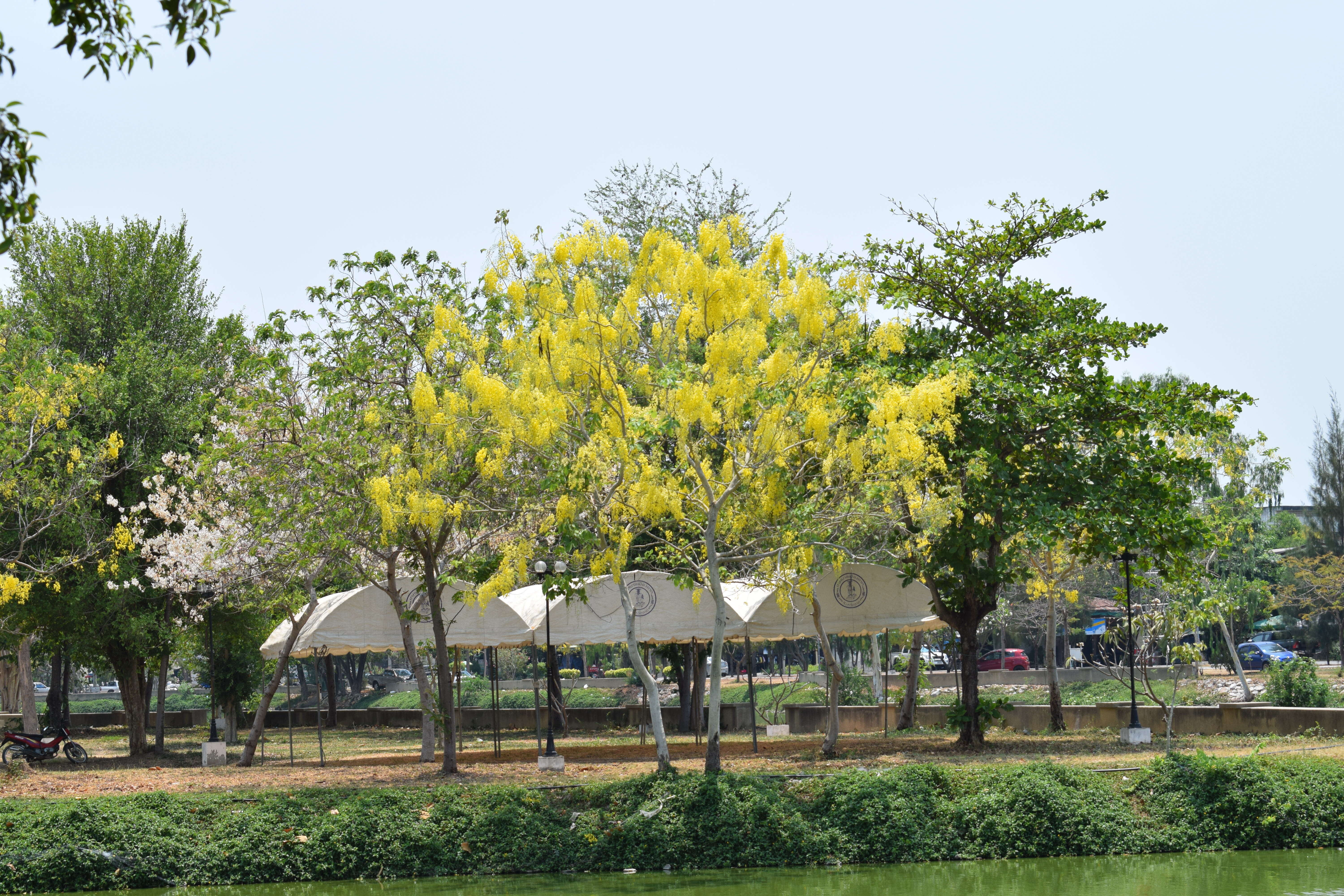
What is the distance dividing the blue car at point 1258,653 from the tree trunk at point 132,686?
125ft

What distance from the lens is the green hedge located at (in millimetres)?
11805

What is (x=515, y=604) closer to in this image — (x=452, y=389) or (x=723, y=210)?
(x=452, y=389)

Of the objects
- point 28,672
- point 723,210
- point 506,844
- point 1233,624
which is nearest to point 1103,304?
point 506,844

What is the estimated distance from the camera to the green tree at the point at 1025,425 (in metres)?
16.6

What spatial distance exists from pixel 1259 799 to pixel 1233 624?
136 feet

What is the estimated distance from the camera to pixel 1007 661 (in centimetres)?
5125

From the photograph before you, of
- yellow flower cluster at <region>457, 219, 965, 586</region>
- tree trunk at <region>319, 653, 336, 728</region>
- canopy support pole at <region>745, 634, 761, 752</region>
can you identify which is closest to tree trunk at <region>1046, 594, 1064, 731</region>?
canopy support pole at <region>745, 634, 761, 752</region>

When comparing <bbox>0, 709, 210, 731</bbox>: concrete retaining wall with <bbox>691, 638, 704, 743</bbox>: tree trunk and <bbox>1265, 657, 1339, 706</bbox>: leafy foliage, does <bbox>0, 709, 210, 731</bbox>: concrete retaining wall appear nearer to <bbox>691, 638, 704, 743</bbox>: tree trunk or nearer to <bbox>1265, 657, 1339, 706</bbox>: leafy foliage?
<bbox>691, 638, 704, 743</bbox>: tree trunk

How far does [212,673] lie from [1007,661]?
37370mm

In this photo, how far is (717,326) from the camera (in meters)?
12.8

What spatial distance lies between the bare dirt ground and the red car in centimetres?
2679

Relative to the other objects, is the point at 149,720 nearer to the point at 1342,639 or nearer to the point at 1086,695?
the point at 1086,695

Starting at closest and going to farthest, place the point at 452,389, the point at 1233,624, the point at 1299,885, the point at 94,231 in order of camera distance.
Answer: the point at 1299,885, the point at 452,389, the point at 94,231, the point at 1233,624

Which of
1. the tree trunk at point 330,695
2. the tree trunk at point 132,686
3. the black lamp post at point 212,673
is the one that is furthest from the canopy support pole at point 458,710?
the tree trunk at point 132,686
